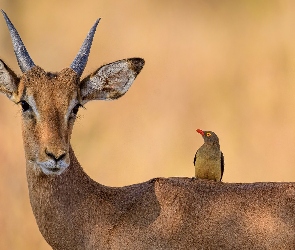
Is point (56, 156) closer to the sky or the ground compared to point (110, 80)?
closer to the ground

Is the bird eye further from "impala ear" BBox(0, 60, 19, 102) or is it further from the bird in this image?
the bird

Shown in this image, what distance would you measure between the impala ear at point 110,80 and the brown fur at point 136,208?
0.24 feet

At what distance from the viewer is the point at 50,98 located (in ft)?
30.6

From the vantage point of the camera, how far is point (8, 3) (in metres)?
21.6

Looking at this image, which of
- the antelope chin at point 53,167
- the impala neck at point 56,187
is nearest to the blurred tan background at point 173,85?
the impala neck at point 56,187

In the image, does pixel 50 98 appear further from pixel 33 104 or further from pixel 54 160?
pixel 54 160

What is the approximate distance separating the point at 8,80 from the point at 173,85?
10694 millimetres

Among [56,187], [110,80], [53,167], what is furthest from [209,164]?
[53,167]

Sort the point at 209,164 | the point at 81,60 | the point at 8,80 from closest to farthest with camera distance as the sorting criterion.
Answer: the point at 8,80, the point at 81,60, the point at 209,164

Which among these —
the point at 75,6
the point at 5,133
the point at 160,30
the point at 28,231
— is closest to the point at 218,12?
the point at 160,30

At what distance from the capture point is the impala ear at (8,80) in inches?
376

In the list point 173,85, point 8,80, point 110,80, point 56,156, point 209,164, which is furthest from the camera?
point 173,85

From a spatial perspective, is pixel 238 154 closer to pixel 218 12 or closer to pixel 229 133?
pixel 229 133

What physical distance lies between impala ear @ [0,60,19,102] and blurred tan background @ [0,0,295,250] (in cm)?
703
